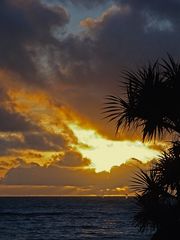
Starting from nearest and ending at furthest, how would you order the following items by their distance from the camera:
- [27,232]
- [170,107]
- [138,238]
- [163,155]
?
[170,107] < [163,155] < [138,238] < [27,232]

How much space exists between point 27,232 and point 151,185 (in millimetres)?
48405

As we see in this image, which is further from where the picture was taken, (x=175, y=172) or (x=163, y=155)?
(x=163, y=155)

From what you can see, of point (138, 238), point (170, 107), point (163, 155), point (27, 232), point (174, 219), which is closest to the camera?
point (170, 107)

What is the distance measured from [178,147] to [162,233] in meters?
2.24

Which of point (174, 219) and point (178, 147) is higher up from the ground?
point (178, 147)

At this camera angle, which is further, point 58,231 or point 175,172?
point 58,231

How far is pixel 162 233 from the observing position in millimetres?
13234

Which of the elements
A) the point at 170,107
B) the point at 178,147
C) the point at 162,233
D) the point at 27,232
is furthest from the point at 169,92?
the point at 27,232

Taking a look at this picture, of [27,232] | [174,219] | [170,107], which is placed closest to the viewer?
[170,107]

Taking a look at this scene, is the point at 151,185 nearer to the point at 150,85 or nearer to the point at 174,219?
the point at 174,219

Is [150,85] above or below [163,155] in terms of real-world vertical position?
above

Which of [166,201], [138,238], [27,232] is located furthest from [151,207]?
[27,232]

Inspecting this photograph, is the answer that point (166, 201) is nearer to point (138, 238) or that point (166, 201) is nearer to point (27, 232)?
point (138, 238)

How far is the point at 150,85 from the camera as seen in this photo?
12266 mm
